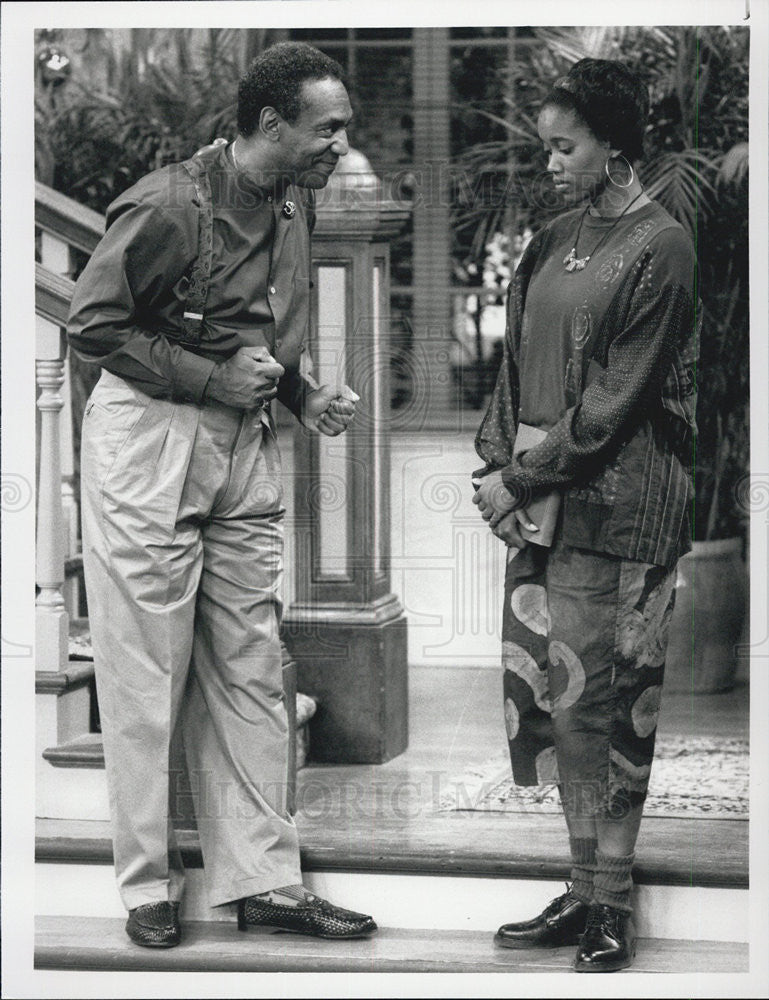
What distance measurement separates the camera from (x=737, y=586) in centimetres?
484

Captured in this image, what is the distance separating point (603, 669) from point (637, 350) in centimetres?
61

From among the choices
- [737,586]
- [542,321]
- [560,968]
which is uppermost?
[542,321]

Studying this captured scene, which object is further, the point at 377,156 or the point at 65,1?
the point at 377,156

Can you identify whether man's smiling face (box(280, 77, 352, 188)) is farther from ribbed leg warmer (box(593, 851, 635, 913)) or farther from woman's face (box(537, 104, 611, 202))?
ribbed leg warmer (box(593, 851, 635, 913))

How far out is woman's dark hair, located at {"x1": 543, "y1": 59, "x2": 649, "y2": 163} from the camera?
3029 millimetres

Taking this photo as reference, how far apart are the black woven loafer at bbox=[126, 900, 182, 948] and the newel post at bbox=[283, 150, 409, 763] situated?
0.84 meters

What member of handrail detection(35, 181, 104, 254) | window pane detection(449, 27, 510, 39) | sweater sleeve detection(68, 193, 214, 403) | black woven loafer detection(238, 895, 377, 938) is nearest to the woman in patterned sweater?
black woven loafer detection(238, 895, 377, 938)

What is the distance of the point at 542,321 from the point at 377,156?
2119 mm

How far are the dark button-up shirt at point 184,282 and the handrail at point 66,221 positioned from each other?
3.36 ft

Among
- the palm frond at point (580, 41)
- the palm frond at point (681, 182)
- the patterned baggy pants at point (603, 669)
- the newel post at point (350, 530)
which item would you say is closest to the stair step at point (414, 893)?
the patterned baggy pants at point (603, 669)

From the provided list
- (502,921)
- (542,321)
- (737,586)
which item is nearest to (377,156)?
(737,586)

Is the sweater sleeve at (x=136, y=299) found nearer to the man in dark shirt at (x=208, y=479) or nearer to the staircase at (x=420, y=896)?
the man in dark shirt at (x=208, y=479)

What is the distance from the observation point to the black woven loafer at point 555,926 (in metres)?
3.21

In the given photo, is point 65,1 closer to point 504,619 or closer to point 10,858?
point 504,619
